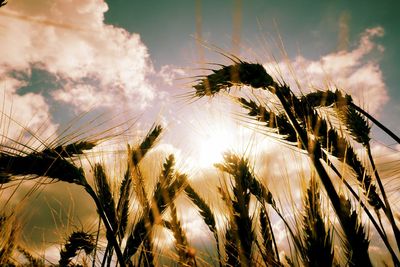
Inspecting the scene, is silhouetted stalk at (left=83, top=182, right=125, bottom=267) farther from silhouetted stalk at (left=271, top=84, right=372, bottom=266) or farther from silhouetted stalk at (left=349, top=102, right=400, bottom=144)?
silhouetted stalk at (left=349, top=102, right=400, bottom=144)

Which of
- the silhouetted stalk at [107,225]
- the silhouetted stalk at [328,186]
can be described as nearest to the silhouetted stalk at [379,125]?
the silhouetted stalk at [328,186]

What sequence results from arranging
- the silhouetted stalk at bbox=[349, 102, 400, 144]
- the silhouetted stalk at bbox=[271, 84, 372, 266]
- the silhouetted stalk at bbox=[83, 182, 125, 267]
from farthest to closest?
1. the silhouetted stalk at bbox=[349, 102, 400, 144]
2. the silhouetted stalk at bbox=[83, 182, 125, 267]
3. the silhouetted stalk at bbox=[271, 84, 372, 266]

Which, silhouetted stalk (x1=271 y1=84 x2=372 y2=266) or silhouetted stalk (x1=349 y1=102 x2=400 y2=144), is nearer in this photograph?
silhouetted stalk (x1=271 y1=84 x2=372 y2=266)

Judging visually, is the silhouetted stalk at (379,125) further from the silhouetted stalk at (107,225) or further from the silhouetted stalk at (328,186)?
the silhouetted stalk at (107,225)

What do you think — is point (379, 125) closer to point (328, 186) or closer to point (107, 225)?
point (328, 186)

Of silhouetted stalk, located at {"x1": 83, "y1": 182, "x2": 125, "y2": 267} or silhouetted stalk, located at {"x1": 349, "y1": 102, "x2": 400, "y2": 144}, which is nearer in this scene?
silhouetted stalk, located at {"x1": 83, "y1": 182, "x2": 125, "y2": 267}

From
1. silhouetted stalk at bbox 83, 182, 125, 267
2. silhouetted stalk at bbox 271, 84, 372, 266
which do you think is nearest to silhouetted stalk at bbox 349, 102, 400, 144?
→ silhouetted stalk at bbox 271, 84, 372, 266

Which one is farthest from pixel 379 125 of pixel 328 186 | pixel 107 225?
pixel 107 225

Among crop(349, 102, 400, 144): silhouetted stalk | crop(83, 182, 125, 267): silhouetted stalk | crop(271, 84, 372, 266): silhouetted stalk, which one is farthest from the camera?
crop(349, 102, 400, 144): silhouetted stalk

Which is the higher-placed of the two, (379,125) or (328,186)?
(379,125)

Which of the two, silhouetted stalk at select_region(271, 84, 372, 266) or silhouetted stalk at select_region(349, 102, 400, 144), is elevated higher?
silhouetted stalk at select_region(349, 102, 400, 144)

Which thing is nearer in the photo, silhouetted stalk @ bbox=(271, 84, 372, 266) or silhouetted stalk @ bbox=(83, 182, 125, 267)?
silhouetted stalk @ bbox=(271, 84, 372, 266)

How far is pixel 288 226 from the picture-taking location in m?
1.50

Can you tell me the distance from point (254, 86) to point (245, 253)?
1.05 meters
